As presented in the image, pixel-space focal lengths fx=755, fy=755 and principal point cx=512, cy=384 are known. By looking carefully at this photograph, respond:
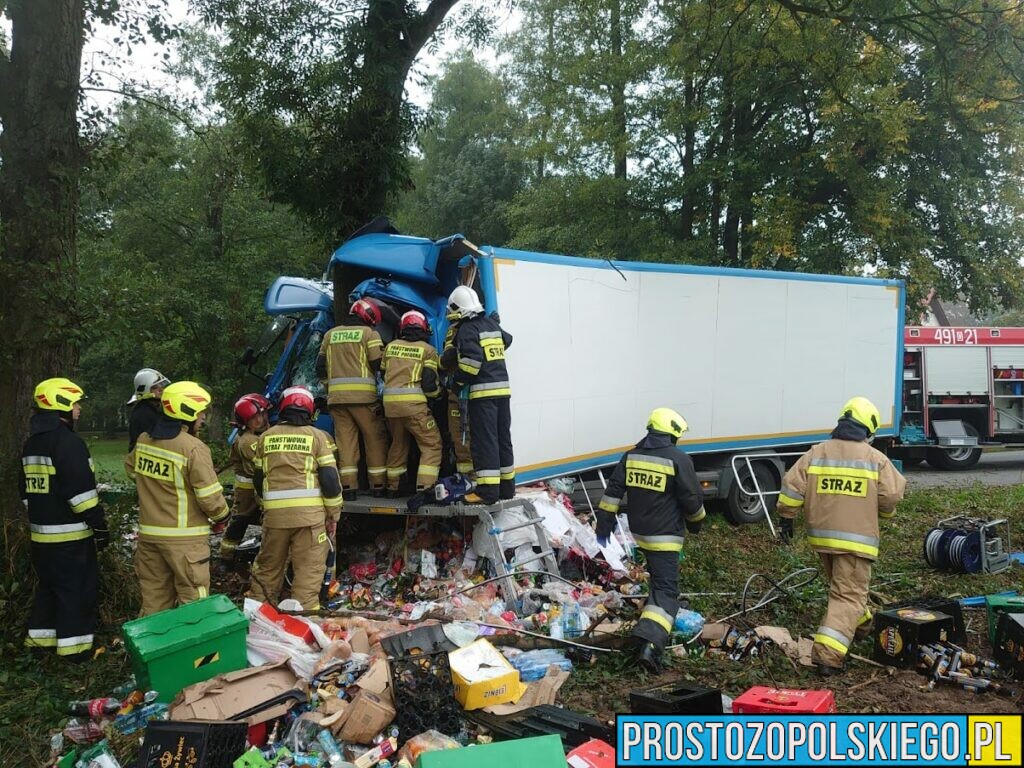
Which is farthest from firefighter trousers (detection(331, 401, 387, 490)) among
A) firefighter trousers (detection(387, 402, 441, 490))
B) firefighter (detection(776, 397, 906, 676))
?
firefighter (detection(776, 397, 906, 676))

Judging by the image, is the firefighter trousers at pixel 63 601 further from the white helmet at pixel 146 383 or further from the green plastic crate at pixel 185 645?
the white helmet at pixel 146 383

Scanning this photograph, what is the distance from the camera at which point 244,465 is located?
22.2 ft

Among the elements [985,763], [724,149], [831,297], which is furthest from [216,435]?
[985,763]

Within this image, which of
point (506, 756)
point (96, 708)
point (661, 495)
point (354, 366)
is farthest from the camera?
point (354, 366)

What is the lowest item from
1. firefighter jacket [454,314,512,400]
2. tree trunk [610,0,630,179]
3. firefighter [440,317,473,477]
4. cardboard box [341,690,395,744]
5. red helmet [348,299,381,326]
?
cardboard box [341,690,395,744]

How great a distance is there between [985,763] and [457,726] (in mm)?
2460

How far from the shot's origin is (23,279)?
5465mm

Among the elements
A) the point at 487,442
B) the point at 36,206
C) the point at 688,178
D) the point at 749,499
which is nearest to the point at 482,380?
the point at 487,442

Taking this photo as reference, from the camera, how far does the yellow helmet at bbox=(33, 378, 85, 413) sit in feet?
16.9

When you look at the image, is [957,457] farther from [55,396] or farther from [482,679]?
[55,396]

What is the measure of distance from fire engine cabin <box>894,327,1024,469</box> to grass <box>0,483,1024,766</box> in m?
8.64

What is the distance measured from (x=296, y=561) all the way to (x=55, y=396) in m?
2.00

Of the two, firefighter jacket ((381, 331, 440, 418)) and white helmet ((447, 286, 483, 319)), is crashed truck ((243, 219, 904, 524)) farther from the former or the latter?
firefighter jacket ((381, 331, 440, 418))

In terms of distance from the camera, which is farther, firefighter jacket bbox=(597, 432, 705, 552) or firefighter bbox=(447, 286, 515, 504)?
firefighter bbox=(447, 286, 515, 504)
